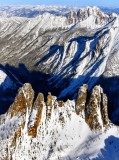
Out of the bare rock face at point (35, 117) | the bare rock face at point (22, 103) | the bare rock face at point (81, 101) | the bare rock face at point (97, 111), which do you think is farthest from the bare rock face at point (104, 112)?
the bare rock face at point (22, 103)

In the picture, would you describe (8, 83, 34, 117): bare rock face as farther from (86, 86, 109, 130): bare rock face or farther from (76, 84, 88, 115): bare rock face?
(86, 86, 109, 130): bare rock face

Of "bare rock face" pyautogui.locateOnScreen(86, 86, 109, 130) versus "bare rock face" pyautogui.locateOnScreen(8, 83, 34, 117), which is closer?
"bare rock face" pyautogui.locateOnScreen(8, 83, 34, 117)

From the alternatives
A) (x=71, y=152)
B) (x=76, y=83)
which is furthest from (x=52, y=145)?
(x=76, y=83)

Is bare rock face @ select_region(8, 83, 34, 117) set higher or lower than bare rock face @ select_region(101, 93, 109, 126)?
higher

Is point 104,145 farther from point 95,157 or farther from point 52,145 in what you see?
point 52,145

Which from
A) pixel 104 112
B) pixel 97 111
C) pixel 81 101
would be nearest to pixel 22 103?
pixel 81 101

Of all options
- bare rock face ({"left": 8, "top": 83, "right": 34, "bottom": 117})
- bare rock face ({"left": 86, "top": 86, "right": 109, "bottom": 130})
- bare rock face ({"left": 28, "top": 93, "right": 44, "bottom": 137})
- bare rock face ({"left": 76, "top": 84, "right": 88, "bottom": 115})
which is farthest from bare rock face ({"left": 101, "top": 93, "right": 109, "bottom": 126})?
bare rock face ({"left": 8, "top": 83, "right": 34, "bottom": 117})

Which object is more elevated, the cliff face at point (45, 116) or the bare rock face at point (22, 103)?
the bare rock face at point (22, 103)

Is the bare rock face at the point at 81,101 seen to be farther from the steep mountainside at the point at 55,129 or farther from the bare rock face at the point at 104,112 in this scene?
the bare rock face at the point at 104,112

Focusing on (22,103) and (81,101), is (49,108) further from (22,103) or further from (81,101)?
(81,101)
